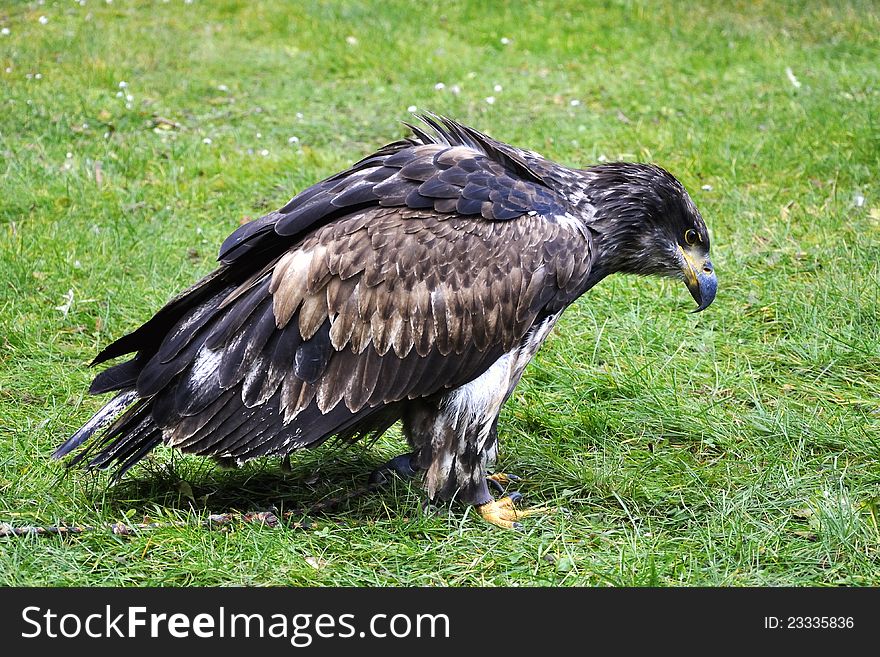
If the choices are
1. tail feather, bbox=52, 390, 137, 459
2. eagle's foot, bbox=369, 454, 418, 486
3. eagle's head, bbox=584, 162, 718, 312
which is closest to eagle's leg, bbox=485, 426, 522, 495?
eagle's foot, bbox=369, 454, 418, 486

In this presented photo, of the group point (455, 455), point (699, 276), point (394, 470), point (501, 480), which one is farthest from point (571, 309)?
point (455, 455)

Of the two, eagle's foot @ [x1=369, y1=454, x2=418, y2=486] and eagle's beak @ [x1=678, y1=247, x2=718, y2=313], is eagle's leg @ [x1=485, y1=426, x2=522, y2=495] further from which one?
eagle's beak @ [x1=678, y1=247, x2=718, y2=313]

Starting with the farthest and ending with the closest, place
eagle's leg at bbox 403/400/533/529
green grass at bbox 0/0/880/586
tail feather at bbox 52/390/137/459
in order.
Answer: eagle's leg at bbox 403/400/533/529, tail feather at bbox 52/390/137/459, green grass at bbox 0/0/880/586

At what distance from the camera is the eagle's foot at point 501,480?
4.71 metres

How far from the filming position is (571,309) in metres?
6.27

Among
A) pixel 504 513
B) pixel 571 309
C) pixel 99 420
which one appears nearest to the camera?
pixel 99 420

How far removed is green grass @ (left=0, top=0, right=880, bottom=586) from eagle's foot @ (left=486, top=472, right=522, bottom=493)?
0.10 meters

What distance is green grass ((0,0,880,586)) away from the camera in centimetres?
411

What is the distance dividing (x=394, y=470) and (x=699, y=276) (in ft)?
5.15

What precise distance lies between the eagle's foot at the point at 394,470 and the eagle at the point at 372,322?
8.8 inches

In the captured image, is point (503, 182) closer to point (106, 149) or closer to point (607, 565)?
point (607, 565)

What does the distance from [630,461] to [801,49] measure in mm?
7512

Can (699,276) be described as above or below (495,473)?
above

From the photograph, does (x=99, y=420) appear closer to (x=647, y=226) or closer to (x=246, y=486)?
(x=246, y=486)
